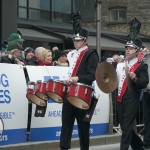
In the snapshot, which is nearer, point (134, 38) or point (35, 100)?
point (35, 100)

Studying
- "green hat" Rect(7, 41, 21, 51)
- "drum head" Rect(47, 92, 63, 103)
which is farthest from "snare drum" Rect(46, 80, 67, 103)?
"green hat" Rect(7, 41, 21, 51)

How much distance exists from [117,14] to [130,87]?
2231cm

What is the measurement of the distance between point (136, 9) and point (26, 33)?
11657 mm

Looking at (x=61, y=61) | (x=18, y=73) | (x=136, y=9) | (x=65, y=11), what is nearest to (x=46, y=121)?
(x=18, y=73)

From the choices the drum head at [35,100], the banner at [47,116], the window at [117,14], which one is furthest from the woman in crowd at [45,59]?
the window at [117,14]

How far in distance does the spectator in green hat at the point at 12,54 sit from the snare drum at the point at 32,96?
1.04m

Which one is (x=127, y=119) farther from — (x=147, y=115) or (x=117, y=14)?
(x=117, y=14)

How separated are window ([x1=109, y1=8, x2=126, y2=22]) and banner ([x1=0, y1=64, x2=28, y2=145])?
21.1 meters

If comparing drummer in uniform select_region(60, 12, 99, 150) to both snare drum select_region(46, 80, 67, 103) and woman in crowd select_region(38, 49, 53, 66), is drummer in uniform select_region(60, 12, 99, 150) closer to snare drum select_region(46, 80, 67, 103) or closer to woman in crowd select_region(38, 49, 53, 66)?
snare drum select_region(46, 80, 67, 103)

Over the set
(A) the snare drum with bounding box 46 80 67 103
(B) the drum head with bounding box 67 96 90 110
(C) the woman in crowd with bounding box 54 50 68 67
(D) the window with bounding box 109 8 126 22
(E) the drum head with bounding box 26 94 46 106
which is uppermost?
(D) the window with bounding box 109 8 126 22

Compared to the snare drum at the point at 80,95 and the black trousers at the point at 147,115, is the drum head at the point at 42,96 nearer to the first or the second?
the snare drum at the point at 80,95

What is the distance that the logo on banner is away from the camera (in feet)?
33.4

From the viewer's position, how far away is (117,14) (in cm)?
3147

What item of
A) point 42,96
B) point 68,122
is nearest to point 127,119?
point 68,122
